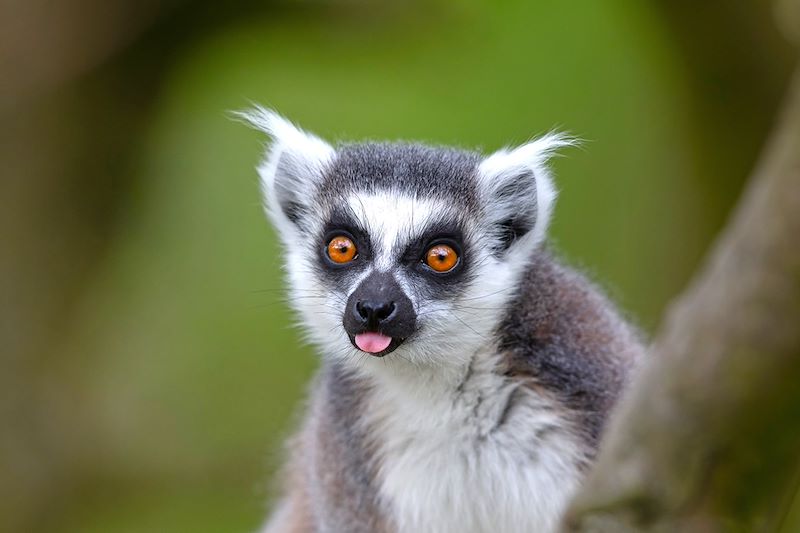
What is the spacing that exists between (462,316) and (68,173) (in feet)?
8.06

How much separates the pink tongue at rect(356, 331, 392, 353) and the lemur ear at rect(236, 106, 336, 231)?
2.85ft

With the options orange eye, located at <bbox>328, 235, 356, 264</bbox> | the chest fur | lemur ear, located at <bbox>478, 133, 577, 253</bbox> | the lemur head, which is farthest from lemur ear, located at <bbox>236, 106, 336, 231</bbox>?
the chest fur

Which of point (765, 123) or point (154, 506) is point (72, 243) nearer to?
point (154, 506)

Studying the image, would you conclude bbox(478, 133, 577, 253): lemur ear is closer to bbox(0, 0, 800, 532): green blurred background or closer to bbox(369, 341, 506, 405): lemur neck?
bbox(369, 341, 506, 405): lemur neck

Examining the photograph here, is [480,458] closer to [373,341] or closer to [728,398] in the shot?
[373,341]

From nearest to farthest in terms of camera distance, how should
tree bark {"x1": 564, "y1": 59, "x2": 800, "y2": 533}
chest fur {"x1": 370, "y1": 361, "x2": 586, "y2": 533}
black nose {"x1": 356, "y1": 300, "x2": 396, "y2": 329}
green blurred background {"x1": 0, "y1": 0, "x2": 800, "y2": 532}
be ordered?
tree bark {"x1": 564, "y1": 59, "x2": 800, "y2": 533}
black nose {"x1": 356, "y1": 300, "x2": 396, "y2": 329}
chest fur {"x1": 370, "y1": 361, "x2": 586, "y2": 533}
green blurred background {"x1": 0, "y1": 0, "x2": 800, "y2": 532}

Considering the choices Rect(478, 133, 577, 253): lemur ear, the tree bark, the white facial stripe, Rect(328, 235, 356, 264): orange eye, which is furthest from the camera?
Rect(478, 133, 577, 253): lemur ear

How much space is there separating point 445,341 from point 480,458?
1.29ft

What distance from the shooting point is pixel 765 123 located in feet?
18.1

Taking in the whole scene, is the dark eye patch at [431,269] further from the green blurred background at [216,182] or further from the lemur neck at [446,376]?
the green blurred background at [216,182]

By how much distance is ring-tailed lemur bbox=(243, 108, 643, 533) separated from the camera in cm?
349

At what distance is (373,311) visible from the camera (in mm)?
3357

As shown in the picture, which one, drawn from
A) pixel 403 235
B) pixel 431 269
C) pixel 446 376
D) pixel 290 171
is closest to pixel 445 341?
pixel 446 376

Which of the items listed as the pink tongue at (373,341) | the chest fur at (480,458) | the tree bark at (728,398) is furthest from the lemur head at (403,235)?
the tree bark at (728,398)
